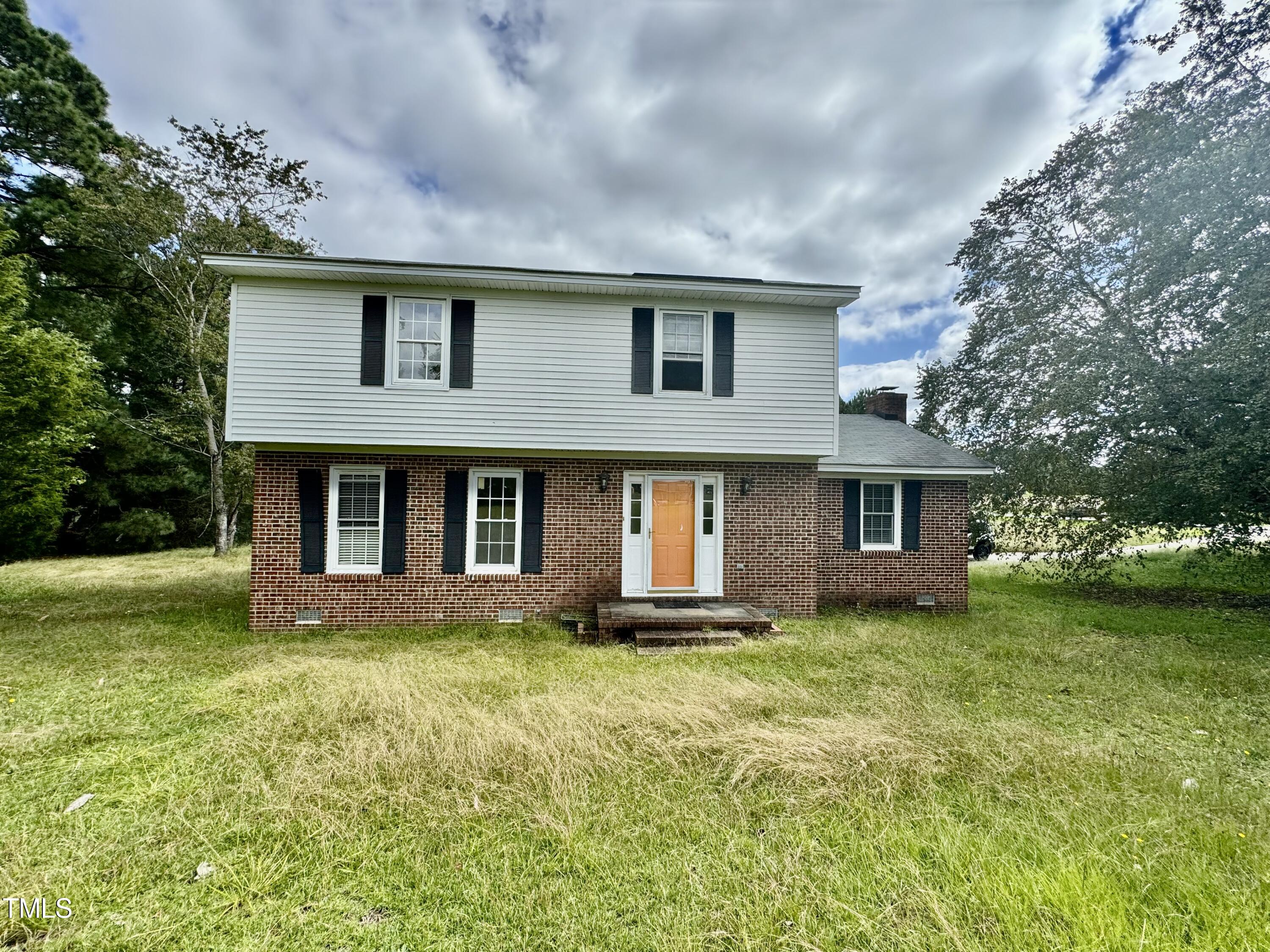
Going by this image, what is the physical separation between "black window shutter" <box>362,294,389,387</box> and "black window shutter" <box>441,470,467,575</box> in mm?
1940

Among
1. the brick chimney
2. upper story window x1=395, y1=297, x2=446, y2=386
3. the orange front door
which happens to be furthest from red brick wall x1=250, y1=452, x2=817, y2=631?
the brick chimney

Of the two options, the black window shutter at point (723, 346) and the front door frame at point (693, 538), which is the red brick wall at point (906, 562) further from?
the black window shutter at point (723, 346)

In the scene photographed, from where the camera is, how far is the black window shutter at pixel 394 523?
8.34 meters

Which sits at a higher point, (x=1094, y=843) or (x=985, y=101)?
(x=985, y=101)

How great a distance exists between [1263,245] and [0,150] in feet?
103

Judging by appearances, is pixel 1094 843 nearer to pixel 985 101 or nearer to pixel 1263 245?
pixel 1263 245

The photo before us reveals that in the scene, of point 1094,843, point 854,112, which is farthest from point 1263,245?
point 1094,843

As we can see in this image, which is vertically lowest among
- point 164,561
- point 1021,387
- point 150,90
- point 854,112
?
point 164,561

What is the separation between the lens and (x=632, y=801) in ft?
11.0

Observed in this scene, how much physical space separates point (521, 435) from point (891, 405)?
10.7 metres

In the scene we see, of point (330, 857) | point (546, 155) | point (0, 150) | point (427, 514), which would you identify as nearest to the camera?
point (330, 857)

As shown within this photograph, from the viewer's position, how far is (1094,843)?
116 inches

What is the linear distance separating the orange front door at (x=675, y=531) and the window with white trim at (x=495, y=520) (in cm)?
240

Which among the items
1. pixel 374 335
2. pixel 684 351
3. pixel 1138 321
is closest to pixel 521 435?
pixel 374 335
